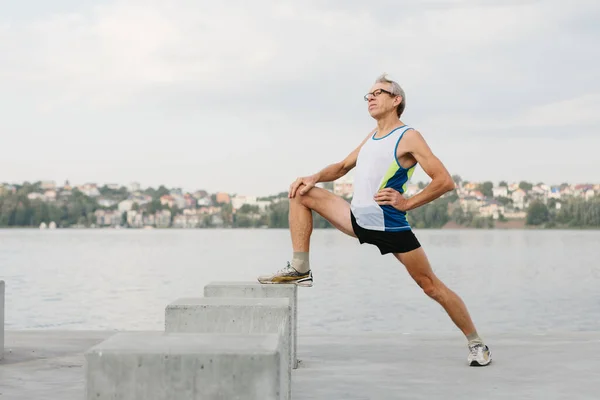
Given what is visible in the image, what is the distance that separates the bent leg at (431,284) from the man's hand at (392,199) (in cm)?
38

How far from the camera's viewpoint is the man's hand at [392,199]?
24.4ft

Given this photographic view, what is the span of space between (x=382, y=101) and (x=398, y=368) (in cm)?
210

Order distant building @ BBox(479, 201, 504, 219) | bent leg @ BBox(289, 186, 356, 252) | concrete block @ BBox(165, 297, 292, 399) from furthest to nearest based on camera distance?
distant building @ BBox(479, 201, 504, 219), bent leg @ BBox(289, 186, 356, 252), concrete block @ BBox(165, 297, 292, 399)

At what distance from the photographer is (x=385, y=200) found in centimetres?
746

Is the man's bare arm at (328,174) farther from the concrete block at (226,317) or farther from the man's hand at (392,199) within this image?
the concrete block at (226,317)

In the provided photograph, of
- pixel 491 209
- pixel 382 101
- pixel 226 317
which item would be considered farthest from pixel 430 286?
pixel 491 209

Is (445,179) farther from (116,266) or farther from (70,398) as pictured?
(116,266)

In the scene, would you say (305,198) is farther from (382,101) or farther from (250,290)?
(382,101)

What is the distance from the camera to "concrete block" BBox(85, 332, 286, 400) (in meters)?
3.83

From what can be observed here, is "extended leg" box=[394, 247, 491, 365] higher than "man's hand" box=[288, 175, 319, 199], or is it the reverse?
"man's hand" box=[288, 175, 319, 199]

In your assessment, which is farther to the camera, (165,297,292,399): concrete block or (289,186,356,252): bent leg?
(289,186,356,252): bent leg

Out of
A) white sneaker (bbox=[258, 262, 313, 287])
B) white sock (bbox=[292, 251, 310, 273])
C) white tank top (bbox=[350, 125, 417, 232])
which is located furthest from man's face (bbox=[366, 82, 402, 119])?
white sneaker (bbox=[258, 262, 313, 287])

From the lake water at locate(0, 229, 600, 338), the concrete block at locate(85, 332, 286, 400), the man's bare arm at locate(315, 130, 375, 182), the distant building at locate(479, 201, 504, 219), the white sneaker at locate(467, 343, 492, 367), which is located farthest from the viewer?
the distant building at locate(479, 201, 504, 219)

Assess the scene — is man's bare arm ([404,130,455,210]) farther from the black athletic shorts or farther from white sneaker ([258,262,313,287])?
white sneaker ([258,262,313,287])
